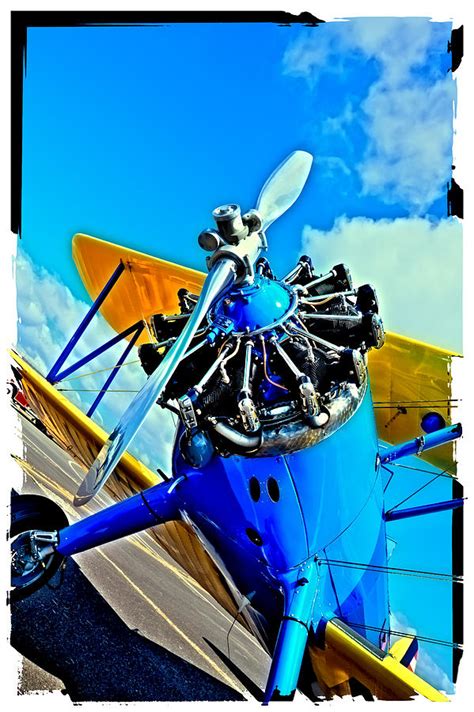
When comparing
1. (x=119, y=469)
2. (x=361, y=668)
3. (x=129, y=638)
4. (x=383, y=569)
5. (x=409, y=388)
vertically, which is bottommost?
(x=361, y=668)

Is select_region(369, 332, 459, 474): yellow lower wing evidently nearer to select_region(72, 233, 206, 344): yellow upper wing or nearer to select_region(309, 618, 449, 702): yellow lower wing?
select_region(72, 233, 206, 344): yellow upper wing

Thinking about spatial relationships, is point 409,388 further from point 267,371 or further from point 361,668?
point 267,371

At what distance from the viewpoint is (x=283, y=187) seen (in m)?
2.34

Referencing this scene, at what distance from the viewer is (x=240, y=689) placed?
2.79 meters

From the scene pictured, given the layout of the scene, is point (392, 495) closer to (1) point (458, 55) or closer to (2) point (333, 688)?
(2) point (333, 688)

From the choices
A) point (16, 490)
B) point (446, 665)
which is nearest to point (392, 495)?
point (446, 665)

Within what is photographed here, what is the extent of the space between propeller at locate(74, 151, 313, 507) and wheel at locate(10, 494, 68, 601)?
1.21m

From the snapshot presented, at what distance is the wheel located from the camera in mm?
2816

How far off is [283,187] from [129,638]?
2118 mm

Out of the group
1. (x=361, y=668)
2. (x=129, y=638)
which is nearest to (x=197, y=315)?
(x=361, y=668)

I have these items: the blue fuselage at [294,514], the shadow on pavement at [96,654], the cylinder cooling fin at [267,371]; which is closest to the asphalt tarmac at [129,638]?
the shadow on pavement at [96,654]

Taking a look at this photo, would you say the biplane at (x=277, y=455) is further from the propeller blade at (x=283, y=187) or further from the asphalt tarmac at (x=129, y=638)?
the asphalt tarmac at (x=129, y=638)

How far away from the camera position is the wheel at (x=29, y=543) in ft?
9.24

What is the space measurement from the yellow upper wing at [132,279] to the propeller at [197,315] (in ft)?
7.25
